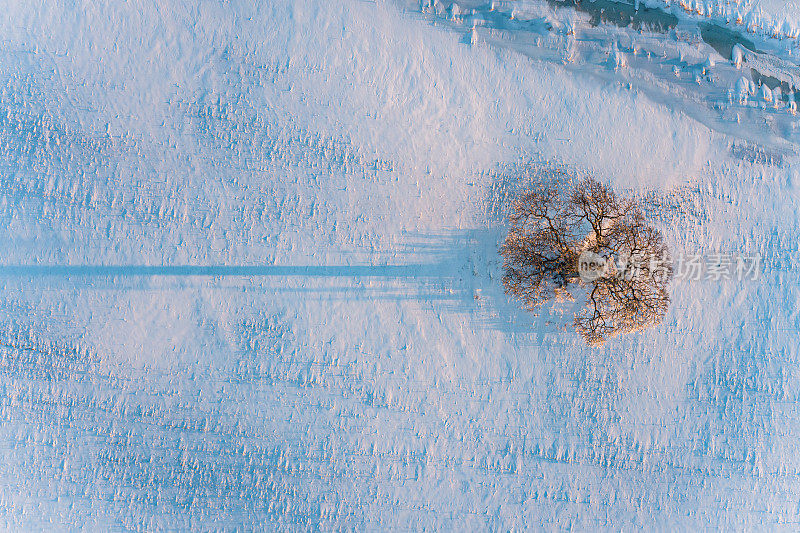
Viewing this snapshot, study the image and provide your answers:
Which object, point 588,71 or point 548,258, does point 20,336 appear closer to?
point 548,258

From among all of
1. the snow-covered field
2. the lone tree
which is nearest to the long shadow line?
the snow-covered field

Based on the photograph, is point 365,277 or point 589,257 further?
point 365,277

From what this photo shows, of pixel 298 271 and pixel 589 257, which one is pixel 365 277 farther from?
pixel 589 257

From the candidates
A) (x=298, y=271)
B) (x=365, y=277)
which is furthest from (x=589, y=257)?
(x=298, y=271)

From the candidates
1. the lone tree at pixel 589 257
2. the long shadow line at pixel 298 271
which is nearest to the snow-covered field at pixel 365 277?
the long shadow line at pixel 298 271

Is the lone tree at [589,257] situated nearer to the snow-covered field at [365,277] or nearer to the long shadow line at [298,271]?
the snow-covered field at [365,277]

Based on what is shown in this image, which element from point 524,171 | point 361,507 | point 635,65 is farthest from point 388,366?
point 635,65
